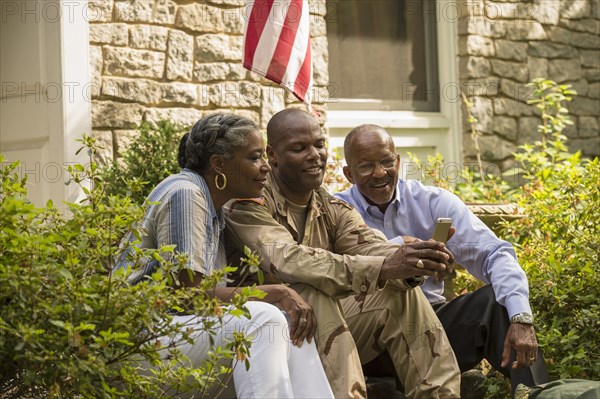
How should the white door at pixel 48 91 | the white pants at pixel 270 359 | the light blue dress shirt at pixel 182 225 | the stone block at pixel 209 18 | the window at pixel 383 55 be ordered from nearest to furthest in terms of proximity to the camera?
the white pants at pixel 270 359 → the light blue dress shirt at pixel 182 225 → the white door at pixel 48 91 → the stone block at pixel 209 18 → the window at pixel 383 55

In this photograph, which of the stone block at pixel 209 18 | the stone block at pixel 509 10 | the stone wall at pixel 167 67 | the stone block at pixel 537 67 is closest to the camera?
the stone wall at pixel 167 67

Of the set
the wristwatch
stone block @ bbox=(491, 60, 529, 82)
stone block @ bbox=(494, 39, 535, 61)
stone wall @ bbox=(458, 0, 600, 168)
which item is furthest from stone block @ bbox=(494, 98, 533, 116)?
the wristwatch

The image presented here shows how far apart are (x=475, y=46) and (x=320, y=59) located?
5.10ft

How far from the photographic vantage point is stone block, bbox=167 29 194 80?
631cm

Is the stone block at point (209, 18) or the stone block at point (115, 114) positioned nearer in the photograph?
the stone block at point (115, 114)

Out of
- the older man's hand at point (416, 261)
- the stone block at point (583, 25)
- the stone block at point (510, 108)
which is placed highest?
the stone block at point (583, 25)

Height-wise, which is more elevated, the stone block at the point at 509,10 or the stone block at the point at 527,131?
the stone block at the point at 509,10

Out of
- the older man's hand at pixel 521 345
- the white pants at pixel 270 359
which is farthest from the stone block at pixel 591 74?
the white pants at pixel 270 359

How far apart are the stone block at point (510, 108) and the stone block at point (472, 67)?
26 centimetres

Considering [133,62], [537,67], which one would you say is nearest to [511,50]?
[537,67]

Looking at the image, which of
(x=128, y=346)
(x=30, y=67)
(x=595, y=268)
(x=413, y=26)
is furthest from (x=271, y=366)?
(x=413, y=26)

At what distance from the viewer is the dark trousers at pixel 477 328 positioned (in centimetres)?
395

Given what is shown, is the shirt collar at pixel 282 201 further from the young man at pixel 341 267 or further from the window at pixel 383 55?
the window at pixel 383 55

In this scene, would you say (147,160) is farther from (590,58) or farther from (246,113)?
(590,58)
